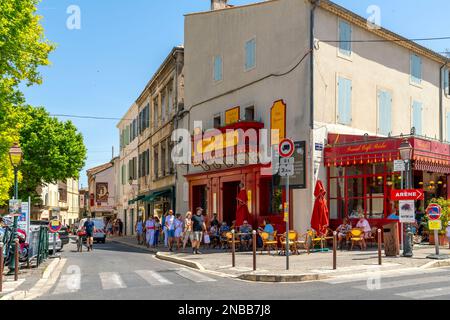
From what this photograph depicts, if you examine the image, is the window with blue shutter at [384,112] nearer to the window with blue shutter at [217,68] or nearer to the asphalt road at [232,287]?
the window with blue shutter at [217,68]

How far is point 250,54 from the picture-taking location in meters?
23.4

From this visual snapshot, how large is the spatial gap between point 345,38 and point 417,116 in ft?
20.2

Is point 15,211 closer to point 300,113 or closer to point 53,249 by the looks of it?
point 53,249

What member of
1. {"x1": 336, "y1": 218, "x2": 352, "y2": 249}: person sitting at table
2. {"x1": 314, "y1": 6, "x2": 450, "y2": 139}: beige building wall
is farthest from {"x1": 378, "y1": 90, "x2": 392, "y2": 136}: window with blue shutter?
{"x1": 336, "y1": 218, "x2": 352, "y2": 249}: person sitting at table

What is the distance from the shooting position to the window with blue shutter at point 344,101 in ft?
67.0

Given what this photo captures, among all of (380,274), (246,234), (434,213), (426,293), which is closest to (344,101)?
(246,234)

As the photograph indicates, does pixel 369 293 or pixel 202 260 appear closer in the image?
pixel 369 293

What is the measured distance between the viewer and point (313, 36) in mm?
19578

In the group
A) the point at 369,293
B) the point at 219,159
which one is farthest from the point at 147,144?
the point at 369,293

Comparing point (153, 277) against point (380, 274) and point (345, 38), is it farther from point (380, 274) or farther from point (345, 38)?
point (345, 38)

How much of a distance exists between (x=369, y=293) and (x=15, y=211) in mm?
12388

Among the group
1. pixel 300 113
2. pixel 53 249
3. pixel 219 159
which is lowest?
pixel 53 249

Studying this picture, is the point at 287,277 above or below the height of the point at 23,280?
above

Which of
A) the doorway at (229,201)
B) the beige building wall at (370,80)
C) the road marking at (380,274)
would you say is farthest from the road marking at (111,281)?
the doorway at (229,201)
